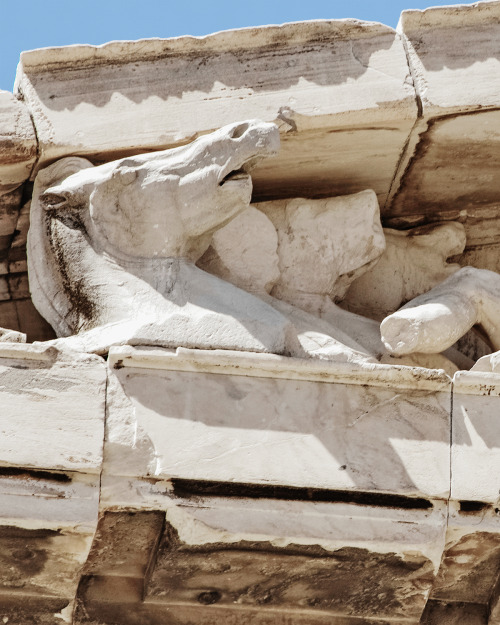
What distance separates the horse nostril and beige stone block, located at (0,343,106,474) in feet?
2.78

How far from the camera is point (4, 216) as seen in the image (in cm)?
531

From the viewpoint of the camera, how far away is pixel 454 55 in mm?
5352

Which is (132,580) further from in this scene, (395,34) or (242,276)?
(395,34)

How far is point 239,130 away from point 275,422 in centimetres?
94

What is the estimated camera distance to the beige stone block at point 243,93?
17.1 feet

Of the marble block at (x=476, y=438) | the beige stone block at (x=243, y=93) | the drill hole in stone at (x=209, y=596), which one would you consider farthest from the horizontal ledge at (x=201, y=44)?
the drill hole in stone at (x=209, y=596)

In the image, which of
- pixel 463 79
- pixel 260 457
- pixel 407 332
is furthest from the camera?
pixel 463 79

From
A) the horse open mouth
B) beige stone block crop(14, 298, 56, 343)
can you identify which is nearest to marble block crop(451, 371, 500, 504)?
the horse open mouth

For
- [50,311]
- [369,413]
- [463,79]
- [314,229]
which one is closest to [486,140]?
[463,79]

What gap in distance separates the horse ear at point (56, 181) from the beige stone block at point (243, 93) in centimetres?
4

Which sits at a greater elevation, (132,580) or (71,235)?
(71,235)

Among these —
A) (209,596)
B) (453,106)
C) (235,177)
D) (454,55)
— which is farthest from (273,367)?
(454,55)

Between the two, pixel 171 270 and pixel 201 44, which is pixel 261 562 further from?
pixel 201 44

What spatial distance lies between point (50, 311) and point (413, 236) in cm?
135
